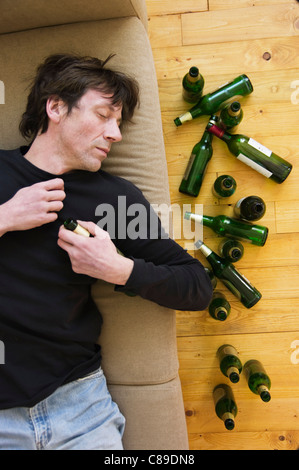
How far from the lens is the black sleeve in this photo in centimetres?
121

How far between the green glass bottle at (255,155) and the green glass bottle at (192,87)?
0.16m

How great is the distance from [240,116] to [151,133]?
0.41m

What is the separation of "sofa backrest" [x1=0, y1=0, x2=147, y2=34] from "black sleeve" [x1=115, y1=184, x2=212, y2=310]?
74 cm

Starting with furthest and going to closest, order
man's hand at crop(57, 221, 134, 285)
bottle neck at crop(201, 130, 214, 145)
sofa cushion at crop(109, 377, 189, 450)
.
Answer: bottle neck at crop(201, 130, 214, 145) → sofa cushion at crop(109, 377, 189, 450) → man's hand at crop(57, 221, 134, 285)

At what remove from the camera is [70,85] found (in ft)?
4.27

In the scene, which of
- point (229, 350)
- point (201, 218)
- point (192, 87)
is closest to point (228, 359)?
point (229, 350)

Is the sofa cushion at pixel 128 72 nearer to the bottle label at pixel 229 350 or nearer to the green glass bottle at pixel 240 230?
the green glass bottle at pixel 240 230

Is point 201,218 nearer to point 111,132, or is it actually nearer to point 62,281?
point 111,132

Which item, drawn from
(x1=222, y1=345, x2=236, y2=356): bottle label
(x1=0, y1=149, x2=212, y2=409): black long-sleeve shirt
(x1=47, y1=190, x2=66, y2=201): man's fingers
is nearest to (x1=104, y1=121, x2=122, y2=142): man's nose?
(x1=0, y1=149, x2=212, y2=409): black long-sleeve shirt

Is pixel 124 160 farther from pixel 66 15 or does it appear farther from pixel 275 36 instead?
pixel 275 36

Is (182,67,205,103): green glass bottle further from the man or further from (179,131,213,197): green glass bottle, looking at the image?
the man

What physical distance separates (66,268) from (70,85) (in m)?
0.63

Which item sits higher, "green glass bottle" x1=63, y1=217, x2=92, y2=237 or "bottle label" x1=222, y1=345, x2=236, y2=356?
"green glass bottle" x1=63, y1=217, x2=92, y2=237

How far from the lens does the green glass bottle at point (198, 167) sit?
1690 millimetres
